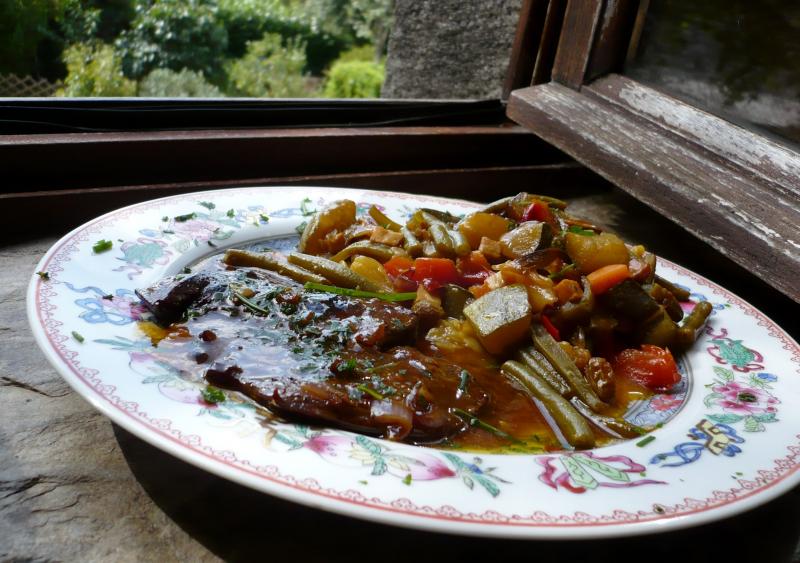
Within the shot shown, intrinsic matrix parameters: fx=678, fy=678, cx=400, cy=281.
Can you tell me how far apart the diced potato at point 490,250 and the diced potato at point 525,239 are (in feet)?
0.08

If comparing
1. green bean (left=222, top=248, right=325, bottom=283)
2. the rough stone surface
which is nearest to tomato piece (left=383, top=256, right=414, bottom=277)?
green bean (left=222, top=248, right=325, bottom=283)

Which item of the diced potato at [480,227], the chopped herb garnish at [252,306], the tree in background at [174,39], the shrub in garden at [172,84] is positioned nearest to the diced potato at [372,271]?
the diced potato at [480,227]

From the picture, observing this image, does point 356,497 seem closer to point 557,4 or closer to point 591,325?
point 591,325

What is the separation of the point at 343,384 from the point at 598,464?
68 centimetres

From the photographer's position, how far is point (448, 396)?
196 centimetres

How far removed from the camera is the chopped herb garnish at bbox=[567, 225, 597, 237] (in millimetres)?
2701

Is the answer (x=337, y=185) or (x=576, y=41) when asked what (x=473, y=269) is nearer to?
(x=337, y=185)

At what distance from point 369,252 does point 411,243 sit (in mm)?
179

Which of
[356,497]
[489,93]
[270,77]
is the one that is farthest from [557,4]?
[270,77]

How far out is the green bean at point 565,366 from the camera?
6.95 feet

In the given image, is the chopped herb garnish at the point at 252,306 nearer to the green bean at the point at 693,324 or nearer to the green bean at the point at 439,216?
the green bean at the point at 439,216

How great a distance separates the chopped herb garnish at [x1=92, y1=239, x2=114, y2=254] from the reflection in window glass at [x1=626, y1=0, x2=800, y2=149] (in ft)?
10.1

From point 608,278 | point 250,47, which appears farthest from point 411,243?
point 250,47

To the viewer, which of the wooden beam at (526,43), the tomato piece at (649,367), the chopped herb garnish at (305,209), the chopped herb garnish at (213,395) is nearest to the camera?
the chopped herb garnish at (213,395)
